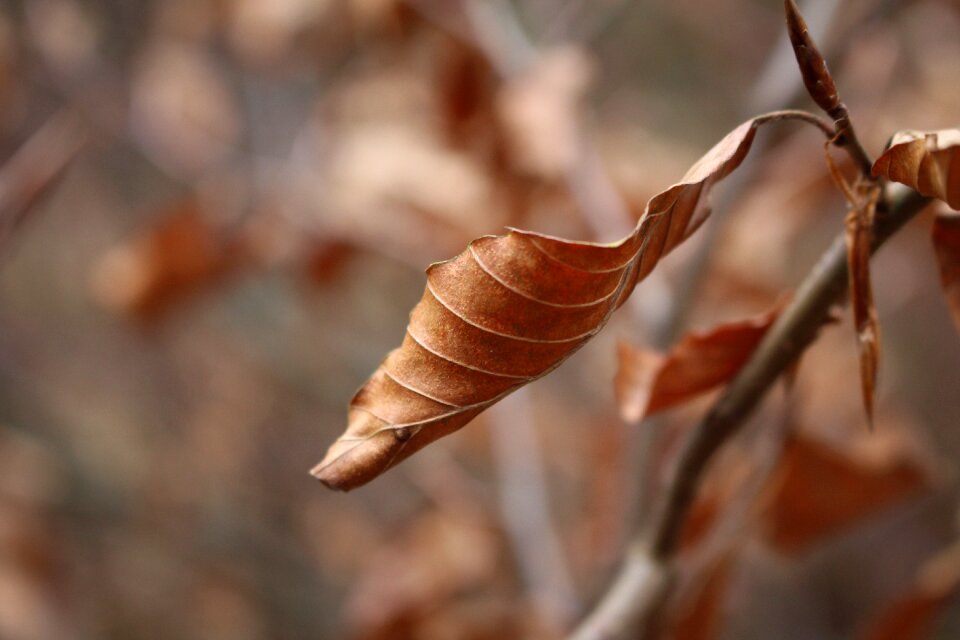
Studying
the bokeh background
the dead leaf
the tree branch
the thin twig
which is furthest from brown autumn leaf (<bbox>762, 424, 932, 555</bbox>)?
the dead leaf

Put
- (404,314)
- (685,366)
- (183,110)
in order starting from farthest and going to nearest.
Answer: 1. (404,314)
2. (183,110)
3. (685,366)

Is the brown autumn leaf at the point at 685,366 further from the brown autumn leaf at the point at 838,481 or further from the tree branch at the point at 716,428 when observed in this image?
the brown autumn leaf at the point at 838,481

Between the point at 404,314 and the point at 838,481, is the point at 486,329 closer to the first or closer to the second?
the point at 838,481

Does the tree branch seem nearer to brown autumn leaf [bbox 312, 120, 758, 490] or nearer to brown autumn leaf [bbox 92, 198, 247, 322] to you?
brown autumn leaf [bbox 312, 120, 758, 490]

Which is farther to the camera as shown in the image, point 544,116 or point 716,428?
point 544,116

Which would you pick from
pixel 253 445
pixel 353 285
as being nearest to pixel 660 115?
pixel 353 285

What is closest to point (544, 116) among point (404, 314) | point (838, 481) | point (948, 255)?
point (838, 481)

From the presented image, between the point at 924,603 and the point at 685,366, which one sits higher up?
the point at 685,366
